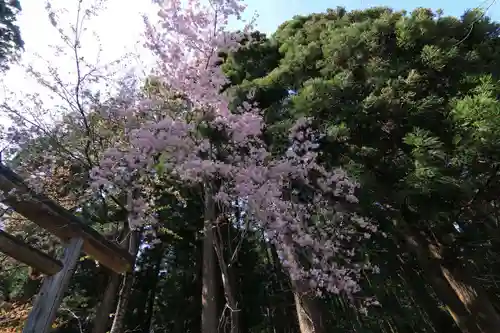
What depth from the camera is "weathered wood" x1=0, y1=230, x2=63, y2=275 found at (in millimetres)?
3041

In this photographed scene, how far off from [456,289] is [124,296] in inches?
178

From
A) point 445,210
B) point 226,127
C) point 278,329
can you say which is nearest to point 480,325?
point 445,210

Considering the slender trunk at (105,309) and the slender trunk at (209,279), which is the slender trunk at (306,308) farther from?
the slender trunk at (105,309)

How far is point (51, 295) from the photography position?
3018mm

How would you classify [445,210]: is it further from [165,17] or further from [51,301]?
[165,17]

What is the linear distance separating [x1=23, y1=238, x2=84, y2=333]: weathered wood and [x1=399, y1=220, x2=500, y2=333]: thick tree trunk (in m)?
4.41

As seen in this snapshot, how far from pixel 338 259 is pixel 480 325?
82.7 inches

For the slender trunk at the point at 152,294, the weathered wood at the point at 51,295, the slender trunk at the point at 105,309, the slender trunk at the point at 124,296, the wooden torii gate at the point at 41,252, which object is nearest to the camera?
the weathered wood at the point at 51,295

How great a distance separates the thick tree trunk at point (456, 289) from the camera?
405 centimetres

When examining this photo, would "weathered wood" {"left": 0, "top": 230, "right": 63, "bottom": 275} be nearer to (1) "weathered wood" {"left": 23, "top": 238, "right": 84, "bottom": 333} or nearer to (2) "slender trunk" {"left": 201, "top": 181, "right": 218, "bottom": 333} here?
(1) "weathered wood" {"left": 23, "top": 238, "right": 84, "bottom": 333}

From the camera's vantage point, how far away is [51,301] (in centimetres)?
298

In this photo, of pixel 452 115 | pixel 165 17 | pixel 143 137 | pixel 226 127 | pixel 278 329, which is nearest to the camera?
pixel 452 115

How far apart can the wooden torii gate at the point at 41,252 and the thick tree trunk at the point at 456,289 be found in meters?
4.41

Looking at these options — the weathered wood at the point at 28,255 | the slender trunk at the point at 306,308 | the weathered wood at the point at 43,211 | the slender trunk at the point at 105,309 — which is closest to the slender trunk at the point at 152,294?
the slender trunk at the point at 105,309
